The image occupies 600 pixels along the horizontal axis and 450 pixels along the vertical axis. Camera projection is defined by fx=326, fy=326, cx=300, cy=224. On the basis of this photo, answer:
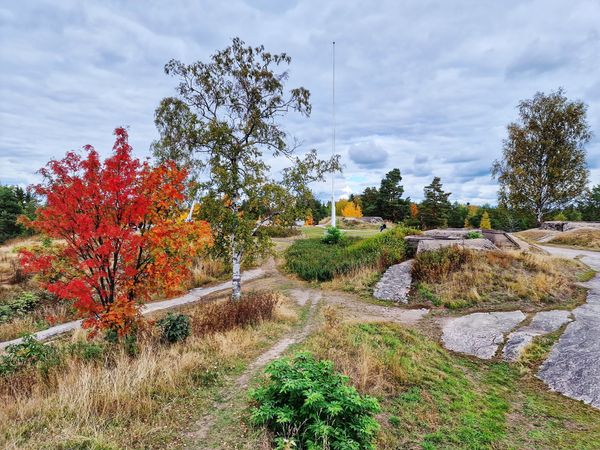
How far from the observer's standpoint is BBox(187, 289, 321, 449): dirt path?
4.22m

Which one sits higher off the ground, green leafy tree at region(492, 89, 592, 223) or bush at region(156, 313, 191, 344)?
green leafy tree at region(492, 89, 592, 223)

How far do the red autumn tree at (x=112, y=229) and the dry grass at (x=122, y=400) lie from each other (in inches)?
49.0

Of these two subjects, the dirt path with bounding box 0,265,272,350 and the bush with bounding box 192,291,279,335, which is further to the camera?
the dirt path with bounding box 0,265,272,350

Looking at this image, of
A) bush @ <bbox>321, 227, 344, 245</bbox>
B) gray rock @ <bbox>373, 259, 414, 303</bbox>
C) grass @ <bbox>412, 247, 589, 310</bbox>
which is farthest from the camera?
bush @ <bbox>321, 227, 344, 245</bbox>

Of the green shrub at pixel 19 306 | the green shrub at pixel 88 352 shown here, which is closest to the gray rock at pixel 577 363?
the green shrub at pixel 88 352

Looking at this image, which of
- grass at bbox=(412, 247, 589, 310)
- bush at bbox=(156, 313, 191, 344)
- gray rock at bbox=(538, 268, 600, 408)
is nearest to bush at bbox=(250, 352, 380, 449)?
bush at bbox=(156, 313, 191, 344)

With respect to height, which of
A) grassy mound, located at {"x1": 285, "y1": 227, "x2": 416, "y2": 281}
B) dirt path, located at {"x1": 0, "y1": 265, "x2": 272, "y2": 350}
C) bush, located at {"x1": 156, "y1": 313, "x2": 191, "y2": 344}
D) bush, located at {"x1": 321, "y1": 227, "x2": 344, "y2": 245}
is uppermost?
bush, located at {"x1": 321, "y1": 227, "x2": 344, "y2": 245}

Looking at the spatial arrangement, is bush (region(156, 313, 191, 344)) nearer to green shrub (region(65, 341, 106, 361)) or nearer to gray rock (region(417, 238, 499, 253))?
green shrub (region(65, 341, 106, 361))

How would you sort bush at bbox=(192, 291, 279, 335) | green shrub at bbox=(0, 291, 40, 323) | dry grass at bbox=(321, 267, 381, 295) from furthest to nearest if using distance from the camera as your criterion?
1. dry grass at bbox=(321, 267, 381, 295)
2. green shrub at bbox=(0, 291, 40, 323)
3. bush at bbox=(192, 291, 279, 335)

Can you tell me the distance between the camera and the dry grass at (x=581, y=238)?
2097 centimetres

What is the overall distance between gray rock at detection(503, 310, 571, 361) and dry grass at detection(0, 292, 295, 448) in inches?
228

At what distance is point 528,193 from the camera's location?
27484 millimetres

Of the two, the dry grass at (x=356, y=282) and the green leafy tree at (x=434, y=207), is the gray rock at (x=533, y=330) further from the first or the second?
the green leafy tree at (x=434, y=207)

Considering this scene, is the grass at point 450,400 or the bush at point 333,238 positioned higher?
the bush at point 333,238
